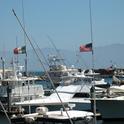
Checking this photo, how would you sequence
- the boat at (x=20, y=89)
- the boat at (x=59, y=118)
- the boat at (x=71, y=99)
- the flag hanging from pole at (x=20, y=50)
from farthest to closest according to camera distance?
the flag hanging from pole at (x=20, y=50) < the boat at (x=20, y=89) < the boat at (x=71, y=99) < the boat at (x=59, y=118)

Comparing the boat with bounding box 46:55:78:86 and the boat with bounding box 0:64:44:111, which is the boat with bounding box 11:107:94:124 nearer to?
the boat with bounding box 0:64:44:111

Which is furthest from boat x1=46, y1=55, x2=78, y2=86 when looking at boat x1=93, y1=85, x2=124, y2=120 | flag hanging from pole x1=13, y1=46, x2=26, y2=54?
boat x1=93, y1=85, x2=124, y2=120

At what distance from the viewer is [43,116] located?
2616 centimetres

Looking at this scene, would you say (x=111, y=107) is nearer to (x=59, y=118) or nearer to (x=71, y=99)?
(x=71, y=99)

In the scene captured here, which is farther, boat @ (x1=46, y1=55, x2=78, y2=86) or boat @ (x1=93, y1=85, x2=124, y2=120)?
boat @ (x1=46, y1=55, x2=78, y2=86)

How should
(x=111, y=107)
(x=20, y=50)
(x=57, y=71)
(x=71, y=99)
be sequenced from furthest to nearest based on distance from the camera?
(x=57, y=71), (x=20, y=50), (x=71, y=99), (x=111, y=107)

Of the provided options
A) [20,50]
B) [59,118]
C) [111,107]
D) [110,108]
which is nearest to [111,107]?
[111,107]

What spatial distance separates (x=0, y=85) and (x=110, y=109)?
1609 centimetres

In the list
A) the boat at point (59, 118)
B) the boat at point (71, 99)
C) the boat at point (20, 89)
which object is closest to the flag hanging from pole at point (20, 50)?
the boat at point (71, 99)

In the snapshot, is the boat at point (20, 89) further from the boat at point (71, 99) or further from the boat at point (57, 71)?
the boat at point (57, 71)

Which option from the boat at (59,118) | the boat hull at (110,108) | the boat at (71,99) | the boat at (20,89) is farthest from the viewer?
the boat at (20,89)

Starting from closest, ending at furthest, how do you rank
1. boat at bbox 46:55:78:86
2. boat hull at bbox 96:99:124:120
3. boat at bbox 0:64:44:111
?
boat hull at bbox 96:99:124:120
boat at bbox 0:64:44:111
boat at bbox 46:55:78:86

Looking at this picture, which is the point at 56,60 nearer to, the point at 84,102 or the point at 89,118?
the point at 84,102

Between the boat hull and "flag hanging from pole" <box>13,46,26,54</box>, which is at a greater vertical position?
"flag hanging from pole" <box>13,46,26,54</box>
